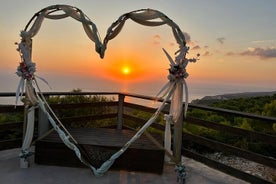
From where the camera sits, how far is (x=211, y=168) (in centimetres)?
371

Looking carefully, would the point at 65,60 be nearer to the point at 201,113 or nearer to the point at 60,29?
the point at 60,29

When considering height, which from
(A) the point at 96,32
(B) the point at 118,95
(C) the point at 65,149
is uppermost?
(A) the point at 96,32

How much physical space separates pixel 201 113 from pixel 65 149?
15.8ft

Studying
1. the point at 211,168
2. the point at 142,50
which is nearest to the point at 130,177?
the point at 211,168

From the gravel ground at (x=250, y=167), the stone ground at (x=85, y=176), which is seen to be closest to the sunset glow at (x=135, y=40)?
the stone ground at (x=85, y=176)

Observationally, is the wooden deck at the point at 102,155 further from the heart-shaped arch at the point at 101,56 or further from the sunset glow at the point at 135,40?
the sunset glow at the point at 135,40

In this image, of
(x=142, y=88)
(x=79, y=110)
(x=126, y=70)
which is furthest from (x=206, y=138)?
(x=142, y=88)

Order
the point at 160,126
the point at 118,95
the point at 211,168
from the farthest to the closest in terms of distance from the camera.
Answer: the point at 118,95 < the point at 160,126 < the point at 211,168

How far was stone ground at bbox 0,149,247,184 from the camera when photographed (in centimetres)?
307

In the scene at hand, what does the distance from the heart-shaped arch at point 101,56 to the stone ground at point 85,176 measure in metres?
0.16

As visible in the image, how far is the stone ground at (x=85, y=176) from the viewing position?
3074 millimetres

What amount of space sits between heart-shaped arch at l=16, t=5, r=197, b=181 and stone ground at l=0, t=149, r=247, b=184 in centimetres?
16

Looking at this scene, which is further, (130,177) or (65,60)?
(65,60)

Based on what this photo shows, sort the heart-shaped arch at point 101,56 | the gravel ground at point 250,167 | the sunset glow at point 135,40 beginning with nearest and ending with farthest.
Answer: the heart-shaped arch at point 101,56, the sunset glow at point 135,40, the gravel ground at point 250,167
